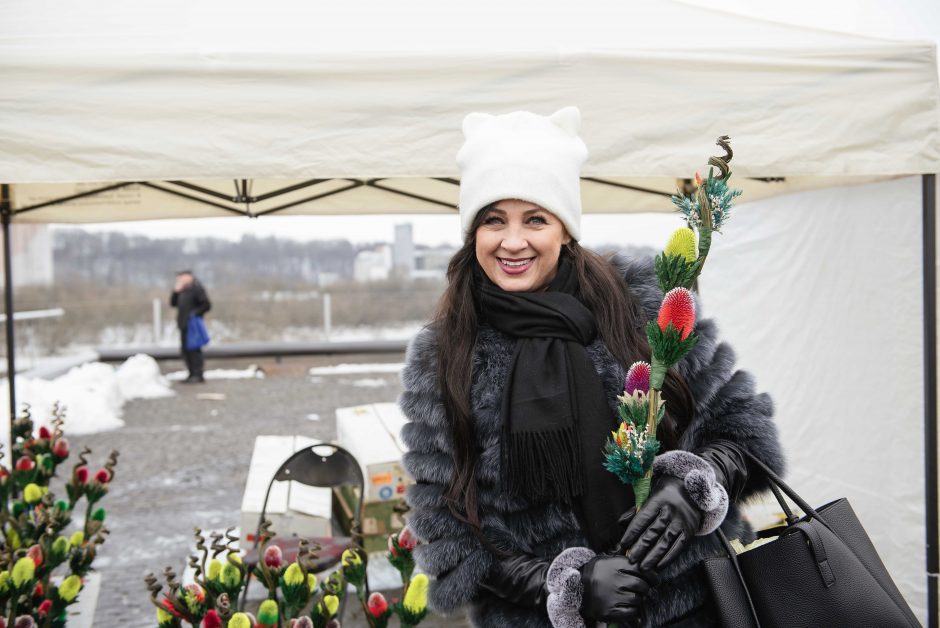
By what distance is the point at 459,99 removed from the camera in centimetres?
237

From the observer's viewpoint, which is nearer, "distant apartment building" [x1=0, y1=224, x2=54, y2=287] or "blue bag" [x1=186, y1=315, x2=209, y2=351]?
"blue bag" [x1=186, y1=315, x2=209, y2=351]

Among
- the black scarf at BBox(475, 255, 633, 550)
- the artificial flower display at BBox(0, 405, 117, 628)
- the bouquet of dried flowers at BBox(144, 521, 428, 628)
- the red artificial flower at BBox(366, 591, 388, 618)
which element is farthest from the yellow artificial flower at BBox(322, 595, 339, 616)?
the artificial flower display at BBox(0, 405, 117, 628)

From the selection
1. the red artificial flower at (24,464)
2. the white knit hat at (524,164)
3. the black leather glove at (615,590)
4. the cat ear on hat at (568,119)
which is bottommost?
the red artificial flower at (24,464)

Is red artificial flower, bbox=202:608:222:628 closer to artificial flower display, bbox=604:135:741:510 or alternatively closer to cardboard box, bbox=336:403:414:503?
artificial flower display, bbox=604:135:741:510

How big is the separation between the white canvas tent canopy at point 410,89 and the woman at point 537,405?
2.40 feet

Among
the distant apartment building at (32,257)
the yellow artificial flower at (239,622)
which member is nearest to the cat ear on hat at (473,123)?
the yellow artificial flower at (239,622)

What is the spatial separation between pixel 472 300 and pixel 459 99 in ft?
3.01

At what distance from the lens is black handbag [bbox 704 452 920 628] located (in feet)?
4.37

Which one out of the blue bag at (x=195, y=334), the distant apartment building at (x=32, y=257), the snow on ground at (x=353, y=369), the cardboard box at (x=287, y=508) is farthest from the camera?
the distant apartment building at (x=32, y=257)

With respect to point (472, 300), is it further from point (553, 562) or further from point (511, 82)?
point (511, 82)

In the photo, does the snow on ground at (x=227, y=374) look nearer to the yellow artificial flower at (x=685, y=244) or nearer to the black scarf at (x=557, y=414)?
the black scarf at (x=557, y=414)

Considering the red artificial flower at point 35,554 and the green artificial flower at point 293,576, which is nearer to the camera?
the green artificial flower at point 293,576

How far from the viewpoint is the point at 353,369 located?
45.8 feet

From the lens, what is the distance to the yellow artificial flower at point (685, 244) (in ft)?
3.98
